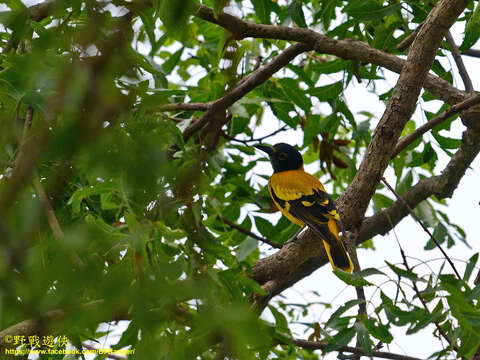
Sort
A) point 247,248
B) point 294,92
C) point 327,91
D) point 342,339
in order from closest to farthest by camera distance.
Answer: point 342,339, point 247,248, point 327,91, point 294,92

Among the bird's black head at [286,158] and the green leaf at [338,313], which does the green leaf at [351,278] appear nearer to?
the green leaf at [338,313]

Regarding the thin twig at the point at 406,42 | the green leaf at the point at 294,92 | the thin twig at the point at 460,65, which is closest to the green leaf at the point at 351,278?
the green leaf at the point at 294,92

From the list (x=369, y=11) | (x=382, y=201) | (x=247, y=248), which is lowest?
(x=247, y=248)

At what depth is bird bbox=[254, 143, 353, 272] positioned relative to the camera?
11.9 feet

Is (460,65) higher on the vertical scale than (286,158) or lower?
lower

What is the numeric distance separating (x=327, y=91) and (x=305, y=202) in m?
1.18

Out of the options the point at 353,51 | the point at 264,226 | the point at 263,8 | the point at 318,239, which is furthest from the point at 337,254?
the point at 263,8

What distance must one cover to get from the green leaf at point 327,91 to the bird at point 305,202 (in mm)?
767

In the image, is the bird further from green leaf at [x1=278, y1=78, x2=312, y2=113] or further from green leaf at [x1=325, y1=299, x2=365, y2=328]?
green leaf at [x1=325, y1=299, x2=365, y2=328]

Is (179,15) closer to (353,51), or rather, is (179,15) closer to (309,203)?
(353,51)

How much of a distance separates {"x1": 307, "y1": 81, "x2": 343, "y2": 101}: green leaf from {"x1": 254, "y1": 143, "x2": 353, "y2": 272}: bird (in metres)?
0.77

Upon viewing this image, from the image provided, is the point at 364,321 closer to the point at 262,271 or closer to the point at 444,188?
the point at 262,271

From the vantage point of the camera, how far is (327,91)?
3553 mm

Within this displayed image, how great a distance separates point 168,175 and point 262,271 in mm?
2381
